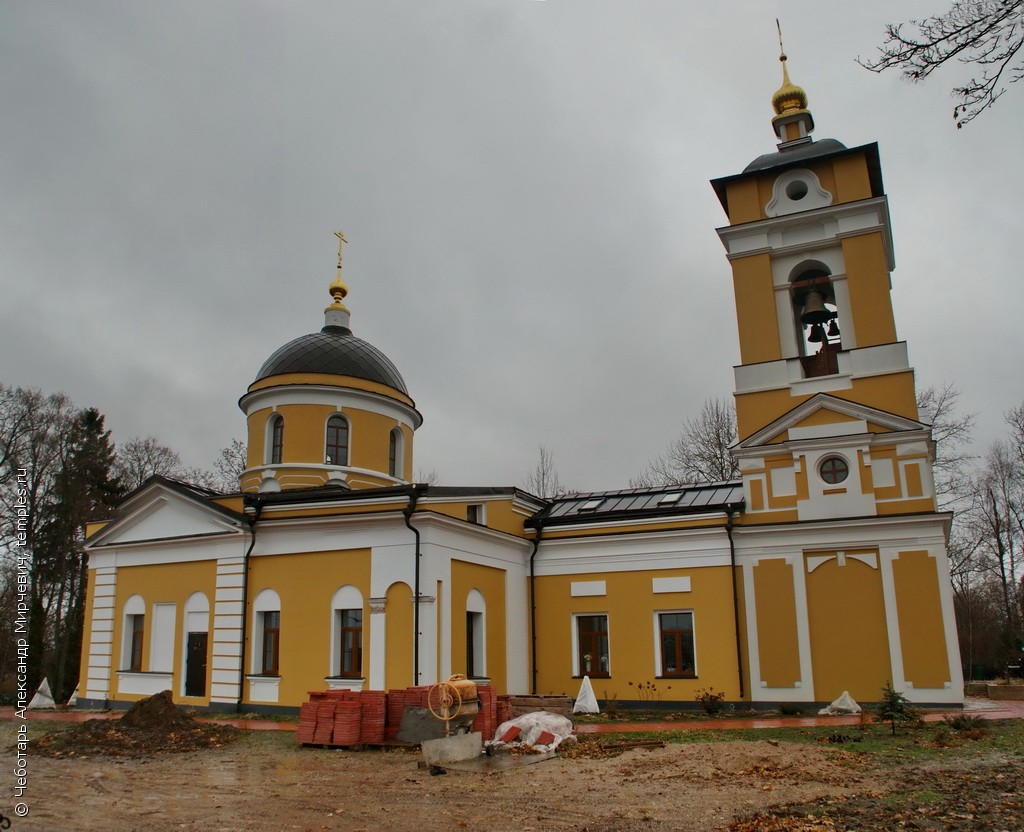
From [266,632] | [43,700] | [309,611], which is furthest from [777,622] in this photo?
[43,700]

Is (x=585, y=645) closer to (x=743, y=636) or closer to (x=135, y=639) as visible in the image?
(x=743, y=636)

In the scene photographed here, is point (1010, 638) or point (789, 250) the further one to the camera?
point (1010, 638)

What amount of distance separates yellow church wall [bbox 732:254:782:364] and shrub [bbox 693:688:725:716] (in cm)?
800

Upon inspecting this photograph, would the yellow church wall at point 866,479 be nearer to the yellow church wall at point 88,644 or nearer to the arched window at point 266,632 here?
the arched window at point 266,632

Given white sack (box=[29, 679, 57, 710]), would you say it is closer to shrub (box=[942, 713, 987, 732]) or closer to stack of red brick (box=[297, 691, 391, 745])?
stack of red brick (box=[297, 691, 391, 745])

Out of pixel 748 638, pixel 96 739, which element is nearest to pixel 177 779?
pixel 96 739

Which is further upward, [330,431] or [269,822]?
[330,431]

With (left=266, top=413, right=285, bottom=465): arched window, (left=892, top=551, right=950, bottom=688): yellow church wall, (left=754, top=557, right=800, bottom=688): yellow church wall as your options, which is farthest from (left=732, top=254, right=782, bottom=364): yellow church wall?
(left=266, top=413, right=285, bottom=465): arched window

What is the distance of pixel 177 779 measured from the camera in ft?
36.2

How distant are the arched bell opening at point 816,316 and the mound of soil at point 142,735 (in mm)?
15180

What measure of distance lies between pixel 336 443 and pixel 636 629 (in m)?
10.6

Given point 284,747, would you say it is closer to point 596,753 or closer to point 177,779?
point 177,779

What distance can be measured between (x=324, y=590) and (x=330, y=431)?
750 cm

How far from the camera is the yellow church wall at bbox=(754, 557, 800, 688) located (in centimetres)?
1872
